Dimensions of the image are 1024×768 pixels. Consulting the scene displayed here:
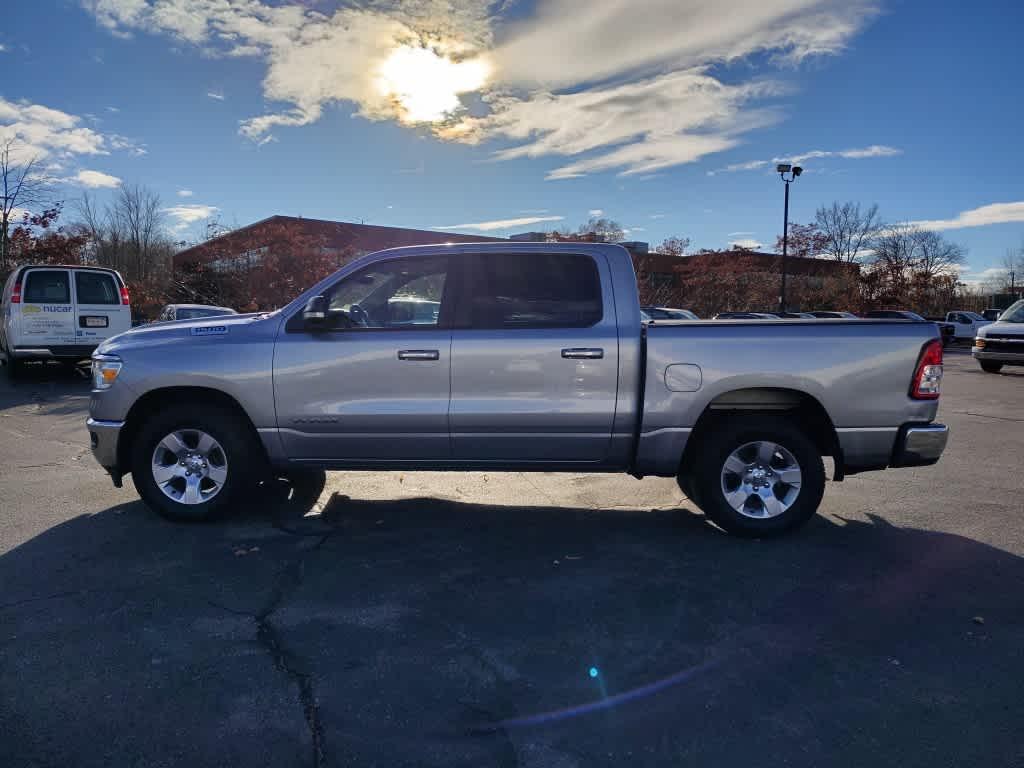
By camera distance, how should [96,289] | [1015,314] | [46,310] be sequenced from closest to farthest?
1. [46,310]
2. [96,289]
3. [1015,314]

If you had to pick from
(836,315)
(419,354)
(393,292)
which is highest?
(836,315)

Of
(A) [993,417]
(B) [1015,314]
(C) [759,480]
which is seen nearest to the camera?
(C) [759,480]

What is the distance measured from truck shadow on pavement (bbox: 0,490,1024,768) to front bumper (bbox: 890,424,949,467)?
599 millimetres

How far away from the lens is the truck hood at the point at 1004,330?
16078 millimetres

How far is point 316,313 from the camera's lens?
4.67 m

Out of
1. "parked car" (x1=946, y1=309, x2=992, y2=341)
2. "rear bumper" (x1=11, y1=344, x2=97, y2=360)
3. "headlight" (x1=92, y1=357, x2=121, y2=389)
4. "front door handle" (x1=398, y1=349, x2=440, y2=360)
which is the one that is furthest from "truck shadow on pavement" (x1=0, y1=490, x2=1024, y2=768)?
"parked car" (x1=946, y1=309, x2=992, y2=341)

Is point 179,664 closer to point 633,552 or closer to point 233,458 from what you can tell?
point 233,458

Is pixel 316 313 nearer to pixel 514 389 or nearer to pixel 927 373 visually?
pixel 514 389

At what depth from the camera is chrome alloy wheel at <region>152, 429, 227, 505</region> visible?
4945 mm

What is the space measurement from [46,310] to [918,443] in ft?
45.2

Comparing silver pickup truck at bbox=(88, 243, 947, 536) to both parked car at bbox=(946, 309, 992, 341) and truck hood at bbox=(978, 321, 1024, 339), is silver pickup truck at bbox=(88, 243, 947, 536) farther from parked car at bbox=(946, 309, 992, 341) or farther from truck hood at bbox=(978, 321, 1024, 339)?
parked car at bbox=(946, 309, 992, 341)

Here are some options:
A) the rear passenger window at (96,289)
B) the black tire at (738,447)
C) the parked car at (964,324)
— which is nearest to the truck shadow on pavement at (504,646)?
the black tire at (738,447)

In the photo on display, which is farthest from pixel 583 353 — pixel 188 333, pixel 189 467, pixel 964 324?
pixel 964 324

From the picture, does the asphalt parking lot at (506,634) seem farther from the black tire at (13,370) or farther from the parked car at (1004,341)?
the parked car at (1004,341)
